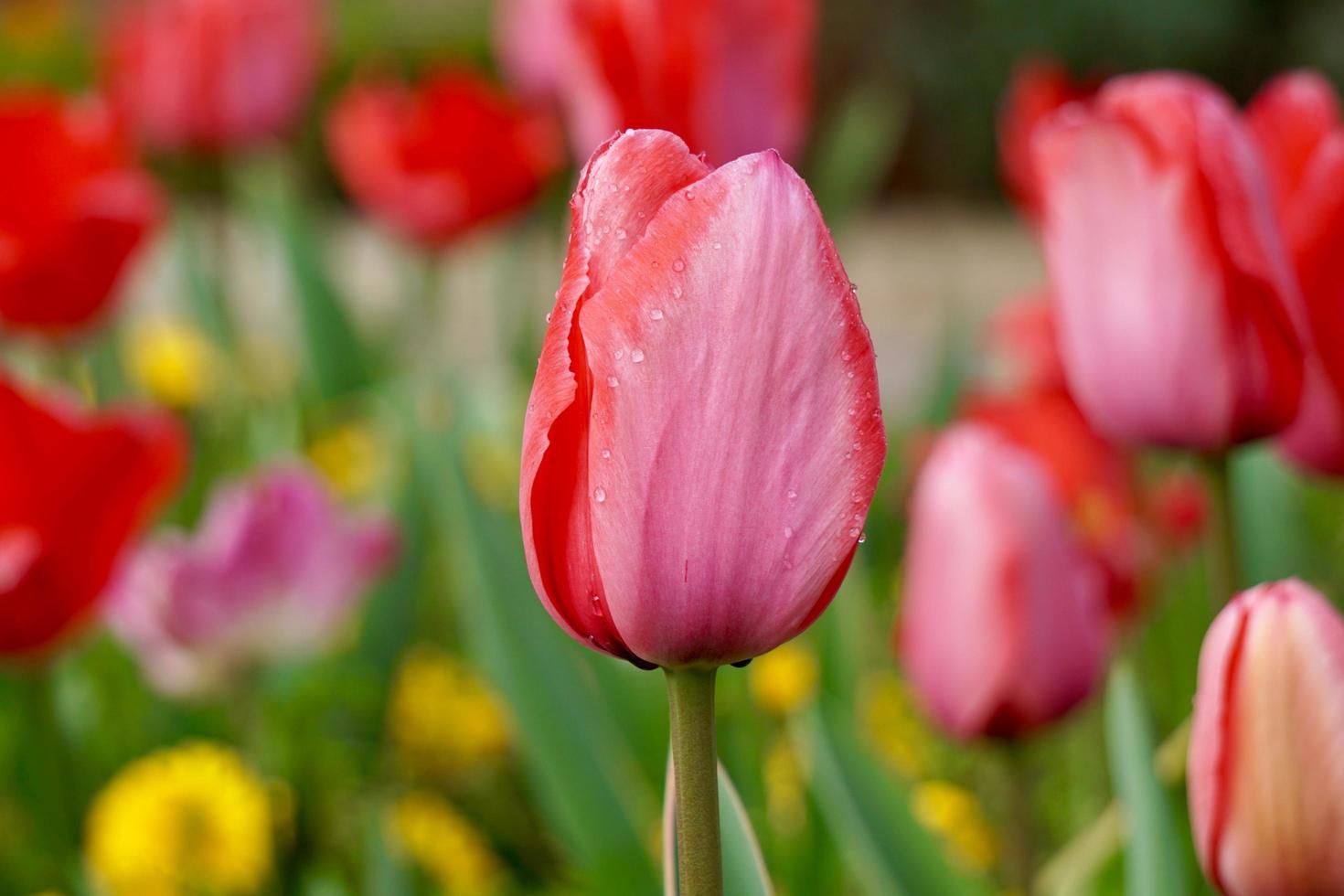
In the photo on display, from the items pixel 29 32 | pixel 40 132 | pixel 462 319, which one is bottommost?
pixel 462 319

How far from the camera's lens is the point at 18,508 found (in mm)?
792

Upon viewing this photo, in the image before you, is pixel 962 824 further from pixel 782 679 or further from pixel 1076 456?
pixel 1076 456

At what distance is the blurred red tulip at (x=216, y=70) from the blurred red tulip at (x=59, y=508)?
1.17 m

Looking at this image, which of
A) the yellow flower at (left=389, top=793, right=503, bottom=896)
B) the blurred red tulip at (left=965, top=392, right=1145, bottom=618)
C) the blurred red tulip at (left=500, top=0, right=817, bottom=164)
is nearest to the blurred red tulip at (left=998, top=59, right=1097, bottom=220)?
the blurred red tulip at (left=965, top=392, right=1145, bottom=618)

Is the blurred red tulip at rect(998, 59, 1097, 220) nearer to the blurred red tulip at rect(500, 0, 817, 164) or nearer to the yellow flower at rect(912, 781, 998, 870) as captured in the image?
the blurred red tulip at rect(500, 0, 817, 164)

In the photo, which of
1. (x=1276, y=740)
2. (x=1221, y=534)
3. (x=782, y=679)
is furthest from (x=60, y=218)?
(x=1276, y=740)

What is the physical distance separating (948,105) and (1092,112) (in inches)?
241

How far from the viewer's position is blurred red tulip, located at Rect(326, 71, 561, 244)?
1.77m

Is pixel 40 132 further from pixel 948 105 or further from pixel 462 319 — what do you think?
pixel 948 105

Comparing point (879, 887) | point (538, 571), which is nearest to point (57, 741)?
point (879, 887)

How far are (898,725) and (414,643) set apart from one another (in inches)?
20.4

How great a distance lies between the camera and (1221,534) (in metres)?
Result: 0.68

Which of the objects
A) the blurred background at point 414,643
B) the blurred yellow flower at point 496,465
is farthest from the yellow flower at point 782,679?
the blurred yellow flower at point 496,465

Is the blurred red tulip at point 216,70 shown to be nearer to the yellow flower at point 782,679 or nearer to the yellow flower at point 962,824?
the yellow flower at point 782,679
